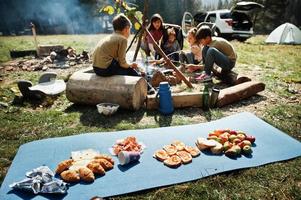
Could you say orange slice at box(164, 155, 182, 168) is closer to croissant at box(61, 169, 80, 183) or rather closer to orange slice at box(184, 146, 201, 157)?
orange slice at box(184, 146, 201, 157)

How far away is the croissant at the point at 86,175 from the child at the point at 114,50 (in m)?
2.55

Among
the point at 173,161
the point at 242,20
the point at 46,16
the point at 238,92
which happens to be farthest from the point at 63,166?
the point at 46,16

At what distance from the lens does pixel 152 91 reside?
5.81m

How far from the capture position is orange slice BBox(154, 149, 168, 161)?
360cm

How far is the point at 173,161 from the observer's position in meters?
3.51

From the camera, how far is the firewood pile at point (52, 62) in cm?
901

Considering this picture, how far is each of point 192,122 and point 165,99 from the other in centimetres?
64

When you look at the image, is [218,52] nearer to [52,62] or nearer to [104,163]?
[104,163]

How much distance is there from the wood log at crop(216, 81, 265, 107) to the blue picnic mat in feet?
2.53

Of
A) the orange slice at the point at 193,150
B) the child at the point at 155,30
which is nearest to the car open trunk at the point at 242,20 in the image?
the child at the point at 155,30

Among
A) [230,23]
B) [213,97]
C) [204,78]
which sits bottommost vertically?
[204,78]

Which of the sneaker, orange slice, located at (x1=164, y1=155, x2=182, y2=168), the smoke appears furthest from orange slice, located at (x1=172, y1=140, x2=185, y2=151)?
the smoke

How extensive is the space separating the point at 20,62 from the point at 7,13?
59.1 feet

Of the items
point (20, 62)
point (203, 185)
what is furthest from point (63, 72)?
point (203, 185)
